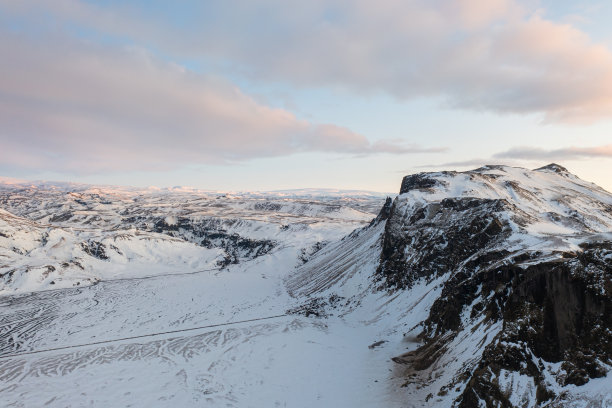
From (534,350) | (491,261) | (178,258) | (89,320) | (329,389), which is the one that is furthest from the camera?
(178,258)

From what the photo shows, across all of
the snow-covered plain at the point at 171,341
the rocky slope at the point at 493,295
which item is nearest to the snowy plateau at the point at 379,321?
the rocky slope at the point at 493,295

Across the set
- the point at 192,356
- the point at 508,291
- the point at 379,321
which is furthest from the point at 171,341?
the point at 508,291

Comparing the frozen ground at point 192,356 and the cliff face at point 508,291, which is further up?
the cliff face at point 508,291

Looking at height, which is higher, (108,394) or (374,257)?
(374,257)

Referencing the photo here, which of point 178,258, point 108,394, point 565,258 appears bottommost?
point 178,258

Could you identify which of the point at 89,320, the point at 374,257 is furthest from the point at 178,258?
the point at 374,257

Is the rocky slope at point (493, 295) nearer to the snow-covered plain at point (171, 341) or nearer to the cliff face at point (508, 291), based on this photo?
the cliff face at point (508, 291)

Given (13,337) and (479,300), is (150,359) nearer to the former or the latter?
(13,337)
